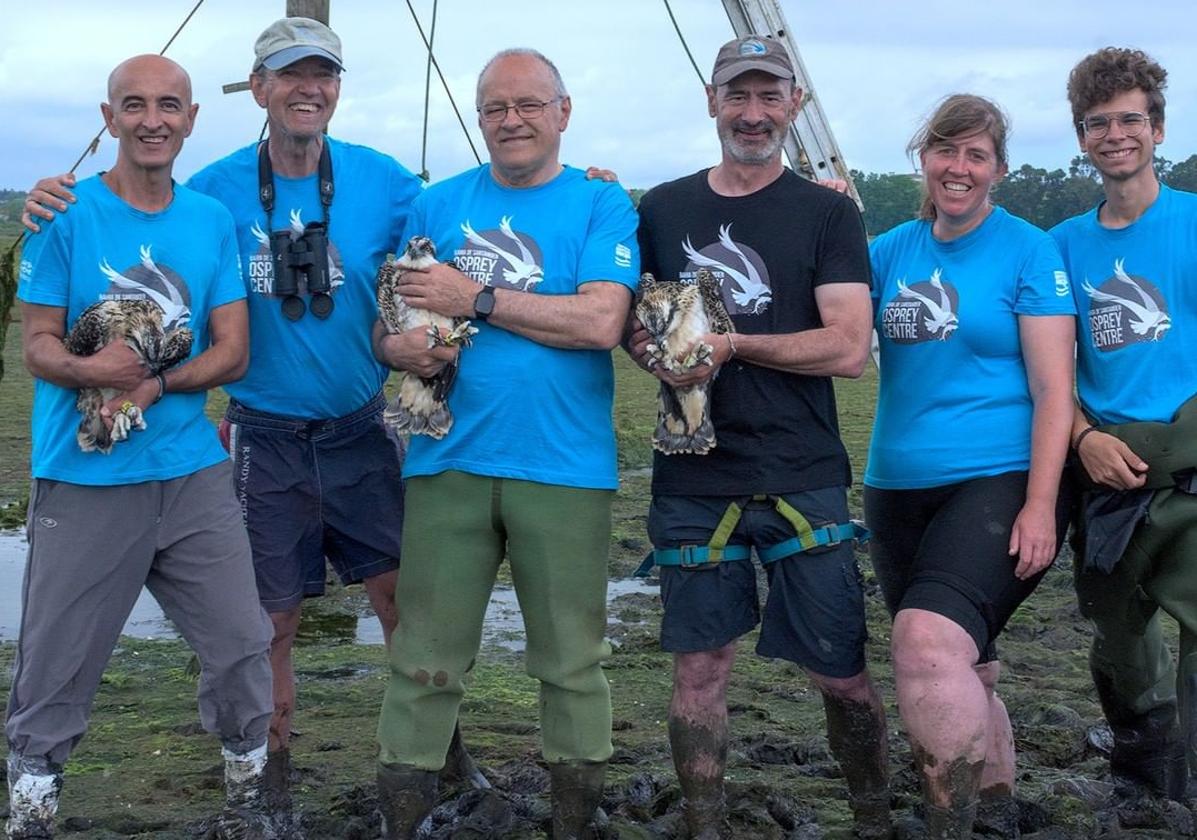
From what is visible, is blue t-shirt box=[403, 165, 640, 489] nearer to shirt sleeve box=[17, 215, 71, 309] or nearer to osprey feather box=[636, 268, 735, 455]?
osprey feather box=[636, 268, 735, 455]

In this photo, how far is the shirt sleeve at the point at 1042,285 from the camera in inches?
175

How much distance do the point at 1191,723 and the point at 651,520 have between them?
177 cm

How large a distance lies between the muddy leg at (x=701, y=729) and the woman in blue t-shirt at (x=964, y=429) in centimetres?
56

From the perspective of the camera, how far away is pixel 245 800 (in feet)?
15.7

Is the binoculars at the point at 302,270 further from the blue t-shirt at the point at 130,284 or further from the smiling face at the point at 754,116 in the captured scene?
the smiling face at the point at 754,116

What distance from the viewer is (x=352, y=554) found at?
510 centimetres

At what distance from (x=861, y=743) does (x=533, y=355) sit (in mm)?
1623

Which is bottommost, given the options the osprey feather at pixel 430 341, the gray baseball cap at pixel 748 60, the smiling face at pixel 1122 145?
the osprey feather at pixel 430 341

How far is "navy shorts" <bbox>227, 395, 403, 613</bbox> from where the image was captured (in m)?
4.94

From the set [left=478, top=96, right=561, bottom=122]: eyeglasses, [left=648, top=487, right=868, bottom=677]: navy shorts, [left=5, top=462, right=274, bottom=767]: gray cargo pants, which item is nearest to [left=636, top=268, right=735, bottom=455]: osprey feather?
[left=648, top=487, right=868, bottom=677]: navy shorts

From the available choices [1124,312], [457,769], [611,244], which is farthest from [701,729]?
[1124,312]

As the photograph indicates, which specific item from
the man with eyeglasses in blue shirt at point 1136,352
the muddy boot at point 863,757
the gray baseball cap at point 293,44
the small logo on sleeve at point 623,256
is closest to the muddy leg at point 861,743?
the muddy boot at point 863,757

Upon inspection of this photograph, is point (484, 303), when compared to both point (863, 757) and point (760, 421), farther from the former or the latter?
point (863, 757)

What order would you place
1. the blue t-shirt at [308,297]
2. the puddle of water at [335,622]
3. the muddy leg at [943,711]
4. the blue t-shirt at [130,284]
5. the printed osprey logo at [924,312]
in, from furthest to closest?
the puddle of water at [335,622] < the blue t-shirt at [308,297] < the printed osprey logo at [924,312] < the blue t-shirt at [130,284] < the muddy leg at [943,711]
